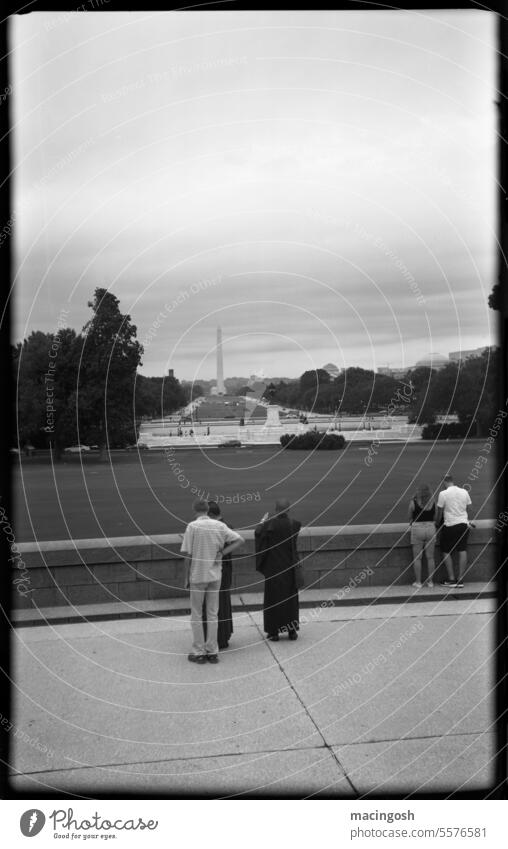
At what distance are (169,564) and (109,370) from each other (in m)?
13.8

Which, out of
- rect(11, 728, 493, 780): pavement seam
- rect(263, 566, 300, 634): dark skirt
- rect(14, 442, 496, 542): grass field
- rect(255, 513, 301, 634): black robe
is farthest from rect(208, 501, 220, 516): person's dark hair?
rect(14, 442, 496, 542): grass field

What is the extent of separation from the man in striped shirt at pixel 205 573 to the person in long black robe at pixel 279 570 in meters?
0.69

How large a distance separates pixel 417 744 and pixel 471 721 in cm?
62

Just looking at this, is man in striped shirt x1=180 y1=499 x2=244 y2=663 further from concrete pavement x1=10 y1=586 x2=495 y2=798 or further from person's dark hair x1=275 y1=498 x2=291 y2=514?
person's dark hair x1=275 y1=498 x2=291 y2=514

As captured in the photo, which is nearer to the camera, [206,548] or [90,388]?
[206,548]

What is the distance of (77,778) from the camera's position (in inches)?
211

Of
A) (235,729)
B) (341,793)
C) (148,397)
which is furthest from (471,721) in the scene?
(148,397)

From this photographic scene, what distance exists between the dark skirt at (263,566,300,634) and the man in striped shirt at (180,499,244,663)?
0.81 m

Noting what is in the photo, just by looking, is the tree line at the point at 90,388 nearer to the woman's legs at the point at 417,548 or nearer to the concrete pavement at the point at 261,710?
the woman's legs at the point at 417,548

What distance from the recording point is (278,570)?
28.4 ft

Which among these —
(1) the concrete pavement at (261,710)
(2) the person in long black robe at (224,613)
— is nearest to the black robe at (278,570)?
(1) the concrete pavement at (261,710)
